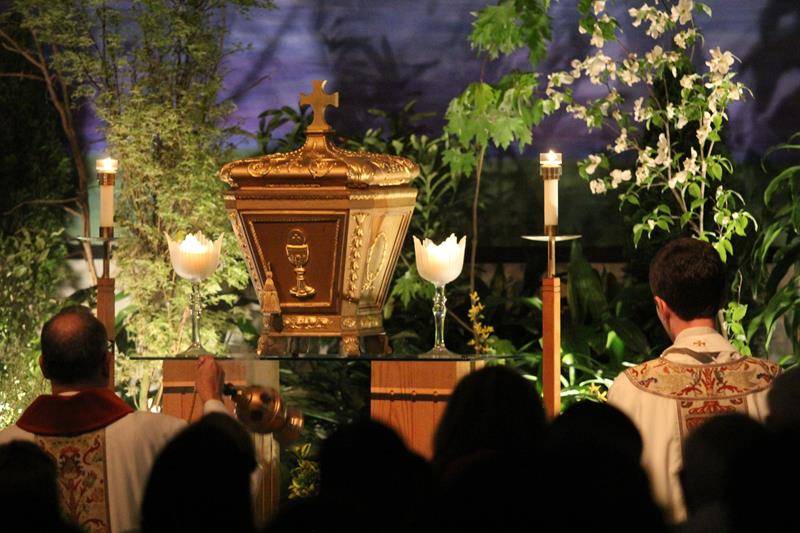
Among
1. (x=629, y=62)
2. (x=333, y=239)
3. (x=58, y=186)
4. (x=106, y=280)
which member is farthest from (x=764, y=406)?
(x=58, y=186)

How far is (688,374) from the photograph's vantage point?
3.81m

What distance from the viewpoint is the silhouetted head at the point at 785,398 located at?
3213 mm

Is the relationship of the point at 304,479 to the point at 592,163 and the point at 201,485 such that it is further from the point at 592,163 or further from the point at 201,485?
the point at 201,485

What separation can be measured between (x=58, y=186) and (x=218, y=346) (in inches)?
61.6

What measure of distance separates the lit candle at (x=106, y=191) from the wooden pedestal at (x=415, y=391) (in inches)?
49.9

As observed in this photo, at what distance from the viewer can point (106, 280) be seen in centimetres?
577

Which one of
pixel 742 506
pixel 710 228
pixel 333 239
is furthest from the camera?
pixel 710 228

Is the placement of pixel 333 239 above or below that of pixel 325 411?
above

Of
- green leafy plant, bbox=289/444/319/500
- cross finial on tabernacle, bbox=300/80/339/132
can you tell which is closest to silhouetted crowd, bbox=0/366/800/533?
cross finial on tabernacle, bbox=300/80/339/132

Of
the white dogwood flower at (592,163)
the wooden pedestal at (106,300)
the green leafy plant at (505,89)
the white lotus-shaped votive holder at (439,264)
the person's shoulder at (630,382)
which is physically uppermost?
the green leafy plant at (505,89)

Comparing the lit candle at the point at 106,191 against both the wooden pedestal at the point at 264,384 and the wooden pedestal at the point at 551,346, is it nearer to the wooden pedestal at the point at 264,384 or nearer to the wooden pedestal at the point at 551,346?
the wooden pedestal at the point at 264,384

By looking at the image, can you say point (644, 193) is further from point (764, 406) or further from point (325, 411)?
point (764, 406)

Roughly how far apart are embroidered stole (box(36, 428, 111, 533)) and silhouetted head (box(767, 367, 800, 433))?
63.8 inches

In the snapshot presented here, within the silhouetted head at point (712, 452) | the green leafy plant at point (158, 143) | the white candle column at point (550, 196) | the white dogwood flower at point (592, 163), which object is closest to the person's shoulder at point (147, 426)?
the silhouetted head at point (712, 452)
